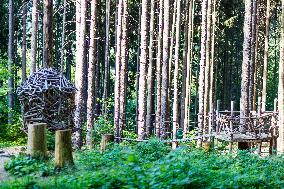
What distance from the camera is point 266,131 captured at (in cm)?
1912

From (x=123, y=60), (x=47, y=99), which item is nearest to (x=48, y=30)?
(x=47, y=99)

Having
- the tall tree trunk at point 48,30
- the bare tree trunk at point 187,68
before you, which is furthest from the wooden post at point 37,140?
the bare tree trunk at point 187,68

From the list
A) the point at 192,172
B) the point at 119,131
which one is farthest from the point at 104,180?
the point at 119,131

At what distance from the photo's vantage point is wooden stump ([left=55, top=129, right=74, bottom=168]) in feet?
32.9

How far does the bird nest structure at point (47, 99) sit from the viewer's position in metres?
14.5

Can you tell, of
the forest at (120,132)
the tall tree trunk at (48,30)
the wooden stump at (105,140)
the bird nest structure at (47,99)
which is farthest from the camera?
the tall tree trunk at (48,30)

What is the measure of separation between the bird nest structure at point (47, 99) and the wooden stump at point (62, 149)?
14.5 ft

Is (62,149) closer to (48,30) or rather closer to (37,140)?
(37,140)

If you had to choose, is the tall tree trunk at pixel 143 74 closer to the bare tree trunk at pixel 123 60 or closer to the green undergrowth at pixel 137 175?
the bare tree trunk at pixel 123 60

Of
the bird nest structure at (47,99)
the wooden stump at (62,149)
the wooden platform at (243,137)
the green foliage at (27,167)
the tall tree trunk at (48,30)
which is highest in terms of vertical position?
the tall tree trunk at (48,30)

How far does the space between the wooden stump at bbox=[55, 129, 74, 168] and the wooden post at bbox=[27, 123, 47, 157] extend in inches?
23.9

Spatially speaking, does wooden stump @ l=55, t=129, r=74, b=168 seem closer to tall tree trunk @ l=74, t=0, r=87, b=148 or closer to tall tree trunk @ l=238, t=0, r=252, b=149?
tall tree trunk @ l=74, t=0, r=87, b=148

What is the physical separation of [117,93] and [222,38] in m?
17.8

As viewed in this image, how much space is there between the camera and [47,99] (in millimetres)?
14539
